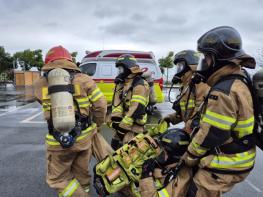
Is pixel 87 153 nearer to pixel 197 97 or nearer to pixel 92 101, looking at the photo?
pixel 92 101

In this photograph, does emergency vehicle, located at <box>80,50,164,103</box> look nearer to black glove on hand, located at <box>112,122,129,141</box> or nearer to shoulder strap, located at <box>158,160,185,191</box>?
black glove on hand, located at <box>112,122,129,141</box>

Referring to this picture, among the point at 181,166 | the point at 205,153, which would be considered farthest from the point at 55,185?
the point at 205,153

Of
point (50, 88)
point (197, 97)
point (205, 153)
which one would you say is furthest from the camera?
point (197, 97)

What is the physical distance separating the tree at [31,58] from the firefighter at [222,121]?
39069 millimetres

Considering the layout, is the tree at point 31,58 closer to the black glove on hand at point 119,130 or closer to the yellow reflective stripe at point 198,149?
the black glove on hand at point 119,130

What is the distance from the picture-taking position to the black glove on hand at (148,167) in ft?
7.84

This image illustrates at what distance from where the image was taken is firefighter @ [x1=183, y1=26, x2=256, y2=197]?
1891 mm

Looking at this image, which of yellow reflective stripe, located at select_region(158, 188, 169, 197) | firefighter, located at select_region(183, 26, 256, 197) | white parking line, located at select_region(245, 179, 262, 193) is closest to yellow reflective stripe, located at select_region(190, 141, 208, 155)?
firefighter, located at select_region(183, 26, 256, 197)

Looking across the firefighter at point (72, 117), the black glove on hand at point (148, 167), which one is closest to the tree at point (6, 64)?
the firefighter at point (72, 117)

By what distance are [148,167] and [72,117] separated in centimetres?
82

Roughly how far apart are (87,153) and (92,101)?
1.90ft

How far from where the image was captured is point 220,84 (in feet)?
6.37

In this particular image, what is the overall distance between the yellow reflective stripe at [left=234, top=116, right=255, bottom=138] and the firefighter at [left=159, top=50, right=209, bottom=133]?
867 mm

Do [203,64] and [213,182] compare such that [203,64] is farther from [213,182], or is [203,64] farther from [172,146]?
[213,182]
